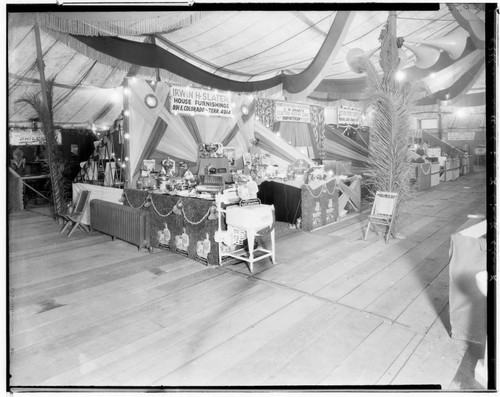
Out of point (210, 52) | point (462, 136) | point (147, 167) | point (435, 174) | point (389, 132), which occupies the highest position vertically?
point (210, 52)

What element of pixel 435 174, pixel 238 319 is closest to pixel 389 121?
pixel 238 319

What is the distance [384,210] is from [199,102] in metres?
3.74

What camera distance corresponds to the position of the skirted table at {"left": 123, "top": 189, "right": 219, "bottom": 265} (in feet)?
14.6

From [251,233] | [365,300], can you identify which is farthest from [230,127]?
[365,300]

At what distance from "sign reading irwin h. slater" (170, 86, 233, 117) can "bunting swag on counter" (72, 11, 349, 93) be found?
466 mm

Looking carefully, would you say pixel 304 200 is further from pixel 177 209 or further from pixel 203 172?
pixel 177 209

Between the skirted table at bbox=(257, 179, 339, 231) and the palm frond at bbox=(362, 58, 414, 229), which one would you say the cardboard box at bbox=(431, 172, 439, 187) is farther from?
the palm frond at bbox=(362, 58, 414, 229)

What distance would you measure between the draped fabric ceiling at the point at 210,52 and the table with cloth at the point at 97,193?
2.42ft

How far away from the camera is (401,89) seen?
5270 mm

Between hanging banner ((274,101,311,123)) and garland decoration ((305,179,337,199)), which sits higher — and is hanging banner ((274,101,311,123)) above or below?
above

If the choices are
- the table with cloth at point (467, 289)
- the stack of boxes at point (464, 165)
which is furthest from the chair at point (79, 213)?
the stack of boxes at point (464, 165)

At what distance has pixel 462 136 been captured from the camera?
19.3 m

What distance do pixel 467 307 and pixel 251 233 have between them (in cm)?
209

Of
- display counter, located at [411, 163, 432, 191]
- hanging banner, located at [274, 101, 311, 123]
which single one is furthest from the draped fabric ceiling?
display counter, located at [411, 163, 432, 191]
